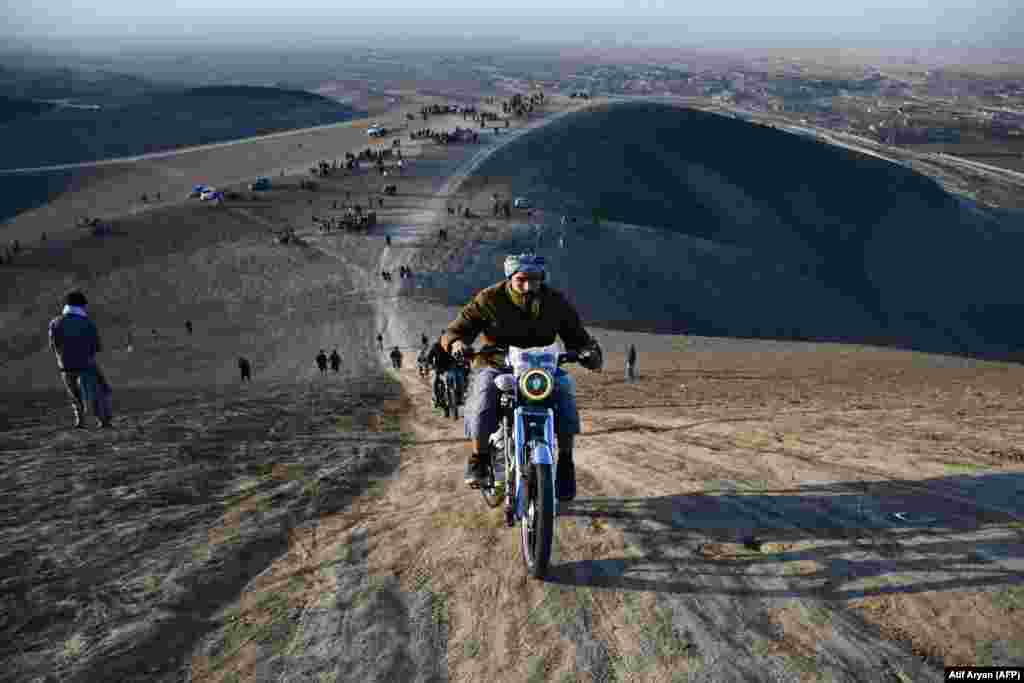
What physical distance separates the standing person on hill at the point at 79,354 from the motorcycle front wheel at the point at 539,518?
26.0 feet

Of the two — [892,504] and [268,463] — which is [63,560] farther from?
[892,504]

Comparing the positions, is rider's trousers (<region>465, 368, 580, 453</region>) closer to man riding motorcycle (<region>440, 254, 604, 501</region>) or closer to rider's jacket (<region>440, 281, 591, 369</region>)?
man riding motorcycle (<region>440, 254, 604, 501</region>)

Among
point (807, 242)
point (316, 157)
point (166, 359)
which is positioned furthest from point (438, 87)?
point (166, 359)

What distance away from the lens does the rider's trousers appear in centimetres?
514

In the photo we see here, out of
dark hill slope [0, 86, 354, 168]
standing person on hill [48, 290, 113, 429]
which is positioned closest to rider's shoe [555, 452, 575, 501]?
standing person on hill [48, 290, 113, 429]

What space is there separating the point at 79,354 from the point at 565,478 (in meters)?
8.55

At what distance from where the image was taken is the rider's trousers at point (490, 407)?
202 inches

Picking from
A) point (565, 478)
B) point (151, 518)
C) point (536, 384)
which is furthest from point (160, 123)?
point (536, 384)

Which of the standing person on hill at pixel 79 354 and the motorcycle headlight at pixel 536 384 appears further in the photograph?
the standing person on hill at pixel 79 354

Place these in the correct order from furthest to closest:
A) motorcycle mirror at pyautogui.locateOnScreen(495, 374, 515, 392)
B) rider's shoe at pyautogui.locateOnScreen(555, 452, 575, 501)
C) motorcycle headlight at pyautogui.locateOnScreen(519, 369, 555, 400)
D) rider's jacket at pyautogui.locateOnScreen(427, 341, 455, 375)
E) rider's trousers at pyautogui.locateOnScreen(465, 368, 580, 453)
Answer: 1. rider's jacket at pyautogui.locateOnScreen(427, 341, 455, 375)
2. rider's shoe at pyautogui.locateOnScreen(555, 452, 575, 501)
3. rider's trousers at pyautogui.locateOnScreen(465, 368, 580, 453)
4. motorcycle mirror at pyautogui.locateOnScreen(495, 374, 515, 392)
5. motorcycle headlight at pyautogui.locateOnScreen(519, 369, 555, 400)

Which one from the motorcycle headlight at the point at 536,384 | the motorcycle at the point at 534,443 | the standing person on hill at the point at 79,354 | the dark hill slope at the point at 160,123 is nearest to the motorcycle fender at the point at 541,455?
the motorcycle at the point at 534,443

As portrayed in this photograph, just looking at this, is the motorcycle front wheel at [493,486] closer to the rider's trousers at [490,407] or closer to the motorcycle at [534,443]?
the rider's trousers at [490,407]

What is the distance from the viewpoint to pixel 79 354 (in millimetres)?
10203

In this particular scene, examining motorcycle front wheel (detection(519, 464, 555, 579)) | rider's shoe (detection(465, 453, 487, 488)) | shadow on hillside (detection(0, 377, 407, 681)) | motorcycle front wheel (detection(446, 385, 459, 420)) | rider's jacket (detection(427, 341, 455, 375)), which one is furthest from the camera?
motorcycle front wheel (detection(446, 385, 459, 420))
